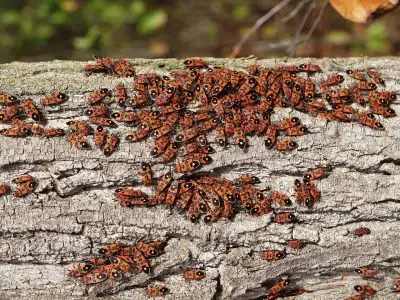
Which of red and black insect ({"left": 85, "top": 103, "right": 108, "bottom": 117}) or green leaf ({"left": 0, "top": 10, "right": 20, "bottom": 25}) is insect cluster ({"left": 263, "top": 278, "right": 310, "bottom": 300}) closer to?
red and black insect ({"left": 85, "top": 103, "right": 108, "bottom": 117})

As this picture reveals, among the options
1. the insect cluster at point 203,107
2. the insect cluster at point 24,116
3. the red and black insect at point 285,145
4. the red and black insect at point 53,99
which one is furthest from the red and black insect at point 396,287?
the red and black insect at point 53,99

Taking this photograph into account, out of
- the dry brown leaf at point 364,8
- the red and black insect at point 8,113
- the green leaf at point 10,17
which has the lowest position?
the red and black insect at point 8,113

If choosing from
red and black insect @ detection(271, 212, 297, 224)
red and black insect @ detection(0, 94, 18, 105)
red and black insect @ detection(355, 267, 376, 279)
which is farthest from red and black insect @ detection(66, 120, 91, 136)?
red and black insect @ detection(355, 267, 376, 279)

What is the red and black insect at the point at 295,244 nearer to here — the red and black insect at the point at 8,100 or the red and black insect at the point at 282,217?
the red and black insect at the point at 282,217

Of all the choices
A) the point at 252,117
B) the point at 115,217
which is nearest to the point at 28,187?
the point at 115,217

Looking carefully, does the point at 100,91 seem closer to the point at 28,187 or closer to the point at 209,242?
the point at 28,187

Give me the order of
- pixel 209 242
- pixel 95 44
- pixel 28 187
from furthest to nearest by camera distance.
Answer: pixel 95 44 < pixel 209 242 < pixel 28 187
